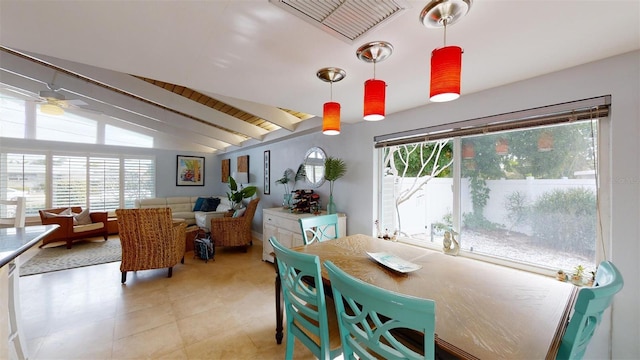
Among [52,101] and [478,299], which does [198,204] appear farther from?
[478,299]

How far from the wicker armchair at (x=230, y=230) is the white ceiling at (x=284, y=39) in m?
2.81

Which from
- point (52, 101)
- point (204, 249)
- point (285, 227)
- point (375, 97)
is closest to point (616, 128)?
point (375, 97)

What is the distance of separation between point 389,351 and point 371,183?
2.22 metres

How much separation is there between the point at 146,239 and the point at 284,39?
3.15m

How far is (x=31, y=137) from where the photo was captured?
507 cm

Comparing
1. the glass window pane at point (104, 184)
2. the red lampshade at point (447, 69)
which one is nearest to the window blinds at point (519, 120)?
the red lampshade at point (447, 69)

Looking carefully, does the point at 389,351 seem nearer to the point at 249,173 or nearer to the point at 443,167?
the point at 443,167

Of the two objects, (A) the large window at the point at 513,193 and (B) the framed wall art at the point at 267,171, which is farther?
(B) the framed wall art at the point at 267,171

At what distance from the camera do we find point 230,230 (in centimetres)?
423

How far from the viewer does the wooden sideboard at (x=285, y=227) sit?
326 centimetres

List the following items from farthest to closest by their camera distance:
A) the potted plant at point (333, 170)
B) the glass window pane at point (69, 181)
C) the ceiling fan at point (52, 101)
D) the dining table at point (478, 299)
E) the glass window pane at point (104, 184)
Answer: the glass window pane at point (104, 184)
the glass window pane at point (69, 181)
the potted plant at point (333, 170)
the ceiling fan at point (52, 101)
the dining table at point (478, 299)

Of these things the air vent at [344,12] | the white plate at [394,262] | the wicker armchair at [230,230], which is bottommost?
the wicker armchair at [230,230]

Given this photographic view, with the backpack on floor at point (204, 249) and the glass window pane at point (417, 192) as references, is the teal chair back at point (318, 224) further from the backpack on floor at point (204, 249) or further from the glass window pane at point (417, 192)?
the backpack on floor at point (204, 249)

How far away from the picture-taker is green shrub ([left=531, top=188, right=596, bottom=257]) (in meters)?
→ 1.68
